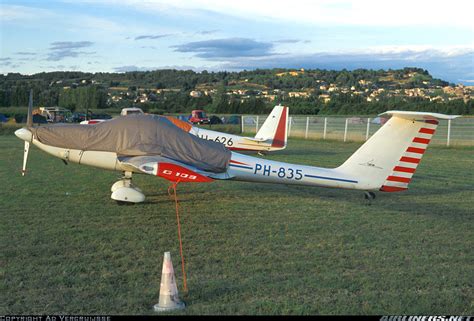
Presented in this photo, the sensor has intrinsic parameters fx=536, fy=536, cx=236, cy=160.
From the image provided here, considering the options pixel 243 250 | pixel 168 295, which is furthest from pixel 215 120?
pixel 168 295

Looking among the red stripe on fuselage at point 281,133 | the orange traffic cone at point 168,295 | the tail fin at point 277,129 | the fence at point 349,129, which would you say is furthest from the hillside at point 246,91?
the orange traffic cone at point 168,295

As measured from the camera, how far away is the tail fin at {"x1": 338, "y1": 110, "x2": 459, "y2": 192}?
384 inches

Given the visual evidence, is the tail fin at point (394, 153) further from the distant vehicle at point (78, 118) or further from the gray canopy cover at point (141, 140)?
the distant vehicle at point (78, 118)

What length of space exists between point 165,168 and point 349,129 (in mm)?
29035

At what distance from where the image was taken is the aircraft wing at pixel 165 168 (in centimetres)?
912

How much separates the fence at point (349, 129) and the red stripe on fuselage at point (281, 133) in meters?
9.73

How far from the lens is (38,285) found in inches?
225

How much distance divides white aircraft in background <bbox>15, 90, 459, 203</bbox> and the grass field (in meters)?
0.55

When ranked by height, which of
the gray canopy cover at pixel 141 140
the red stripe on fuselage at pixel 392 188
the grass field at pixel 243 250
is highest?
the gray canopy cover at pixel 141 140

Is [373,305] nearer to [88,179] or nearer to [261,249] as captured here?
[261,249]

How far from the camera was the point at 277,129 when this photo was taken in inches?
821

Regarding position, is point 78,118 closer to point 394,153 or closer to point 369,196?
point 369,196

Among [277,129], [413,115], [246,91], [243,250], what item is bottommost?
[243,250]

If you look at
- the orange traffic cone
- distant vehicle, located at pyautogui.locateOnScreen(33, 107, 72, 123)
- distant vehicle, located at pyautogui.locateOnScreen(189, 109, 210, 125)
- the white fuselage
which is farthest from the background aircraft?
distant vehicle, located at pyautogui.locateOnScreen(33, 107, 72, 123)
